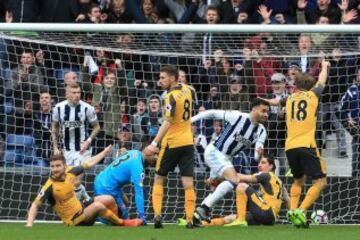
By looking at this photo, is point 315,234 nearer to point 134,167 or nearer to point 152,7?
point 134,167

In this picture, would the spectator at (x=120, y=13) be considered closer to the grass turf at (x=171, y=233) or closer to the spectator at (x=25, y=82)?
the spectator at (x=25, y=82)

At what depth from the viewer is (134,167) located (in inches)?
569

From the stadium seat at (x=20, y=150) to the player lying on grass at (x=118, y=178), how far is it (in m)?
1.44

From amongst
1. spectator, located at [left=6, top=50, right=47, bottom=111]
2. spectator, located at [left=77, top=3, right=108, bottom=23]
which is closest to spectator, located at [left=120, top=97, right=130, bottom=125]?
spectator, located at [left=6, top=50, right=47, bottom=111]

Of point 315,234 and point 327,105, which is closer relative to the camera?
point 315,234

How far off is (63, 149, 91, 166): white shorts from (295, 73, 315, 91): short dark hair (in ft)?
10.7

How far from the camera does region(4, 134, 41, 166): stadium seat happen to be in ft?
52.1

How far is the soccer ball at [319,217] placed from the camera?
15.4 m

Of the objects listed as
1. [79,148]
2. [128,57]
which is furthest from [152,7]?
[79,148]

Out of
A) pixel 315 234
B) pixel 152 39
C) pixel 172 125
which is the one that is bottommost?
pixel 315 234

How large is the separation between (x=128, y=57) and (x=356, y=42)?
2993mm

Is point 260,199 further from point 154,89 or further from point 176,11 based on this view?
point 176,11

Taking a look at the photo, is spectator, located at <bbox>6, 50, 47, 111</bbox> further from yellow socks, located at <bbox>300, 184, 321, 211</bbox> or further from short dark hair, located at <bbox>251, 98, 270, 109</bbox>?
yellow socks, located at <bbox>300, 184, 321, 211</bbox>

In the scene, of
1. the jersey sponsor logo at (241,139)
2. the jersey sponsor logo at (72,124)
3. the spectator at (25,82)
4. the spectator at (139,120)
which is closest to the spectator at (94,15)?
the spectator at (25,82)
